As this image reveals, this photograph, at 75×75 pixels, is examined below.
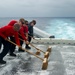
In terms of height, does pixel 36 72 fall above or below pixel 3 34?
below

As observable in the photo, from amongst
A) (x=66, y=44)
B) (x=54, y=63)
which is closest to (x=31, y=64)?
(x=54, y=63)

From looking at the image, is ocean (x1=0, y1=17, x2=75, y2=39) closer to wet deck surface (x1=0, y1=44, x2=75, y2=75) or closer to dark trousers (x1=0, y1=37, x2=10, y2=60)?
wet deck surface (x1=0, y1=44, x2=75, y2=75)

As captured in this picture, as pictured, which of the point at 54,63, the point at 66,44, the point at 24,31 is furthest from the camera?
the point at 66,44

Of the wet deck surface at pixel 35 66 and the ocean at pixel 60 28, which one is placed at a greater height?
the wet deck surface at pixel 35 66

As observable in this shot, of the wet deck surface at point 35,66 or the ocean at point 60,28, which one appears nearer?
the wet deck surface at point 35,66

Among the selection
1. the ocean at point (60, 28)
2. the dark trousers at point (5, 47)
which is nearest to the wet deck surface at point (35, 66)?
the dark trousers at point (5, 47)

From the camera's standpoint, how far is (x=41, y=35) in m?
15.6

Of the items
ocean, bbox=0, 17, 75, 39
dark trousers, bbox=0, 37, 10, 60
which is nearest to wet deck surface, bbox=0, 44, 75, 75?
dark trousers, bbox=0, 37, 10, 60

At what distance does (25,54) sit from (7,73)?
9.03 ft

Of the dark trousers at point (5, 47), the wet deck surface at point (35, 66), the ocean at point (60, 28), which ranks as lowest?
the ocean at point (60, 28)

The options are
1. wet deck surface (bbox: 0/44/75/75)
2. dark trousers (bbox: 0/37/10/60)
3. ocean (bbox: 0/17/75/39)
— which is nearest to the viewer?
wet deck surface (bbox: 0/44/75/75)

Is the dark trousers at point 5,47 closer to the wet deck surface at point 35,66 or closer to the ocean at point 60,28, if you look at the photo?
the wet deck surface at point 35,66

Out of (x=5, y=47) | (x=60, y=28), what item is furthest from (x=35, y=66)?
(x=60, y=28)

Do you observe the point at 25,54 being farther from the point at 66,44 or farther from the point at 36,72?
the point at 66,44
